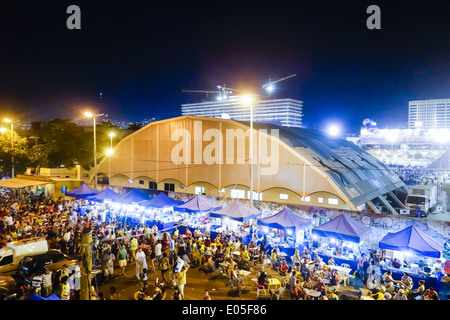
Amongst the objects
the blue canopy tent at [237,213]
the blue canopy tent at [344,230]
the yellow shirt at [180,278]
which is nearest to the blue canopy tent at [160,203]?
the blue canopy tent at [237,213]

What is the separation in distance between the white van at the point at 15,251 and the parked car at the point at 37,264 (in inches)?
26.3

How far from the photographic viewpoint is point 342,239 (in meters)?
14.8

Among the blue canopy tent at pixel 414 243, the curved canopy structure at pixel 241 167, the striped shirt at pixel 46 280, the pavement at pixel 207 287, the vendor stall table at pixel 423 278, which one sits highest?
the curved canopy structure at pixel 241 167

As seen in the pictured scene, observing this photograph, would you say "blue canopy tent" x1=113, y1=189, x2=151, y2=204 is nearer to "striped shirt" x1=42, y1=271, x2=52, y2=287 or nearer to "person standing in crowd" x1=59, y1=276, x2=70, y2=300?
"striped shirt" x1=42, y1=271, x2=52, y2=287

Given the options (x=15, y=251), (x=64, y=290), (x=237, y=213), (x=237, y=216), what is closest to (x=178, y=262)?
(x=64, y=290)

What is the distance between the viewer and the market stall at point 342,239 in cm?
1446

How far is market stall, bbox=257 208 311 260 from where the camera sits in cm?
1639

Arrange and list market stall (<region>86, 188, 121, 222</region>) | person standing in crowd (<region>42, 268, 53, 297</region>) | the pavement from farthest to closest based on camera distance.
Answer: market stall (<region>86, 188, 121, 222</region>) → the pavement → person standing in crowd (<region>42, 268, 53, 297</region>)

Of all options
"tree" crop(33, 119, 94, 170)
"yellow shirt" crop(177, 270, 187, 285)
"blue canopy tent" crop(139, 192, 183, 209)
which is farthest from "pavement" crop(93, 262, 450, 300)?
"tree" crop(33, 119, 94, 170)

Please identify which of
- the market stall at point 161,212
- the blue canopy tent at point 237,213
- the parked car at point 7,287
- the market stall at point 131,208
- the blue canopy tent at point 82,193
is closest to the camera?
the parked car at point 7,287

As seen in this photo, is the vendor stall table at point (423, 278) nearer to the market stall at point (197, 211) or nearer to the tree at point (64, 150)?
the market stall at point (197, 211)

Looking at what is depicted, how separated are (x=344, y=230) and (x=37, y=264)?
1375 centimetres

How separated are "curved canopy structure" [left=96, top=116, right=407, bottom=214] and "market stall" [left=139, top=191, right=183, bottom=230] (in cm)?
406

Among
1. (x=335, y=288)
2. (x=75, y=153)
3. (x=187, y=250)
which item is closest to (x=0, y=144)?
(x=75, y=153)
